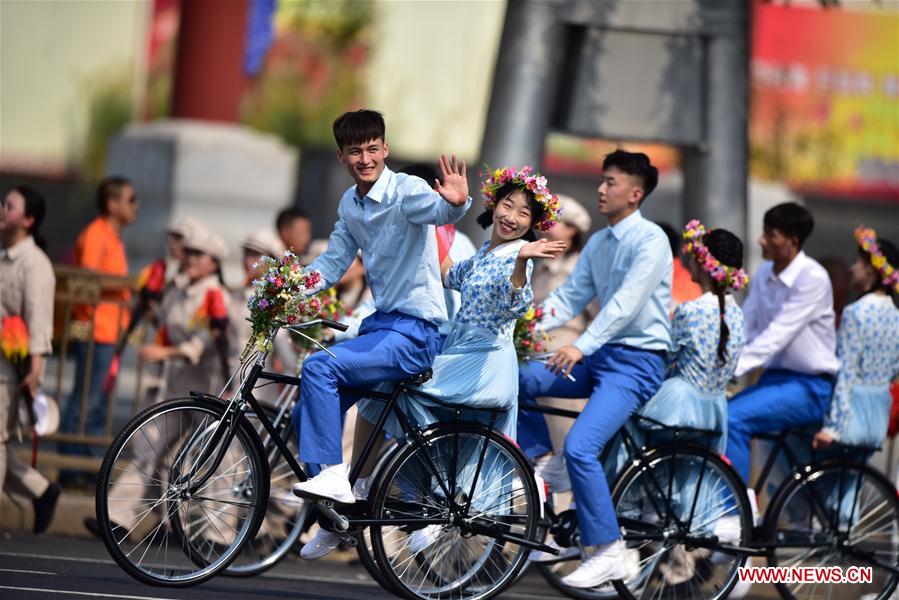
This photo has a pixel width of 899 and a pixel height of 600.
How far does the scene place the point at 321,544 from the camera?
23.0 feet

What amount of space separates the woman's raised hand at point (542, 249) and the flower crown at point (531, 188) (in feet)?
1.36

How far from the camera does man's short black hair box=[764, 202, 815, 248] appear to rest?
8.44 m

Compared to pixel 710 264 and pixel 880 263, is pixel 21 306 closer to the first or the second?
pixel 710 264

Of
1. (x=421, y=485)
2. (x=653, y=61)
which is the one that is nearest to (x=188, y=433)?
(x=421, y=485)

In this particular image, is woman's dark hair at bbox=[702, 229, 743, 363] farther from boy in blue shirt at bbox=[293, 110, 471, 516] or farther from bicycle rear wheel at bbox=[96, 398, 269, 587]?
bicycle rear wheel at bbox=[96, 398, 269, 587]

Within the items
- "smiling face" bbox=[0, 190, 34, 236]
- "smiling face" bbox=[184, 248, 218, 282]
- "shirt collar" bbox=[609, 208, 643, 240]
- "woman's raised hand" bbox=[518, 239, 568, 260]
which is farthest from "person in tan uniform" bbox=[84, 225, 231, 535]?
"woman's raised hand" bbox=[518, 239, 568, 260]

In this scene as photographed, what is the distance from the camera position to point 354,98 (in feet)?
84.9

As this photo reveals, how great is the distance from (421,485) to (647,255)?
1.50 meters

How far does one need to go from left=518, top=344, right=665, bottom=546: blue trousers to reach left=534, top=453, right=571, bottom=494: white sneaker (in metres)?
0.15

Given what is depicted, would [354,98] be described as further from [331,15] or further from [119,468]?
[119,468]

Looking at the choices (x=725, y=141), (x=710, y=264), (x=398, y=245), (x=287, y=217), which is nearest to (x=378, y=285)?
(x=398, y=245)

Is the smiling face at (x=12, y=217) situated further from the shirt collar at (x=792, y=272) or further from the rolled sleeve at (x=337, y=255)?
the shirt collar at (x=792, y=272)

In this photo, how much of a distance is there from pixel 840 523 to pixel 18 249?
455 centimetres

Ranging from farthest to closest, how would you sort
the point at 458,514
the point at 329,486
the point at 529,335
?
the point at 529,335 < the point at 458,514 < the point at 329,486
